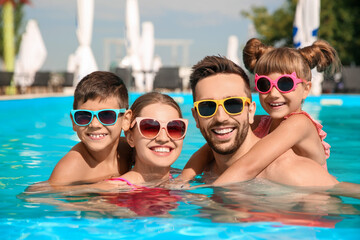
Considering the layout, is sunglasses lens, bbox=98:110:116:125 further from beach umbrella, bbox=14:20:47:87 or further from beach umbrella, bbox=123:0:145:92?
beach umbrella, bbox=14:20:47:87

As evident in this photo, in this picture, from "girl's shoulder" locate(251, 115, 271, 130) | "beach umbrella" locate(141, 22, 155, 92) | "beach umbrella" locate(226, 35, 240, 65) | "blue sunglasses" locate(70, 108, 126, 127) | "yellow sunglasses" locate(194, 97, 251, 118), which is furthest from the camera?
"beach umbrella" locate(226, 35, 240, 65)

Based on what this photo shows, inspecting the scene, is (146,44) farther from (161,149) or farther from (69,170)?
(161,149)

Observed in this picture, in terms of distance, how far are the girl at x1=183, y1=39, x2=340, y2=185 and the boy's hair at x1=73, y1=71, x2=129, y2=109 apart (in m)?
0.77

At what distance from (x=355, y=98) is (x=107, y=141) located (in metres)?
12.2

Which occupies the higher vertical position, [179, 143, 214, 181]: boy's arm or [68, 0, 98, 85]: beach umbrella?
[68, 0, 98, 85]: beach umbrella

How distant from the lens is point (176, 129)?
9.95ft

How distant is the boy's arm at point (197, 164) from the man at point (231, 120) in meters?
0.42

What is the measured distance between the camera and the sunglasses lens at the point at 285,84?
128 inches

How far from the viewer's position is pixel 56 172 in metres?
3.32

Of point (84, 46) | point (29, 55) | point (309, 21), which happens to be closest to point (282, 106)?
point (309, 21)

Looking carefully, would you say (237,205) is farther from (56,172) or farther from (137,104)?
(56,172)

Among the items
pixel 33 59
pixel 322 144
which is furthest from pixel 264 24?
pixel 322 144

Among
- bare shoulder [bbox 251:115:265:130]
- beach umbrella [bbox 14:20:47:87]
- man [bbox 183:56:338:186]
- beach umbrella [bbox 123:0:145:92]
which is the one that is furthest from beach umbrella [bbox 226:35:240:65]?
man [bbox 183:56:338:186]

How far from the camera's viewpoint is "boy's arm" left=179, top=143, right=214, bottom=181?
347 cm
